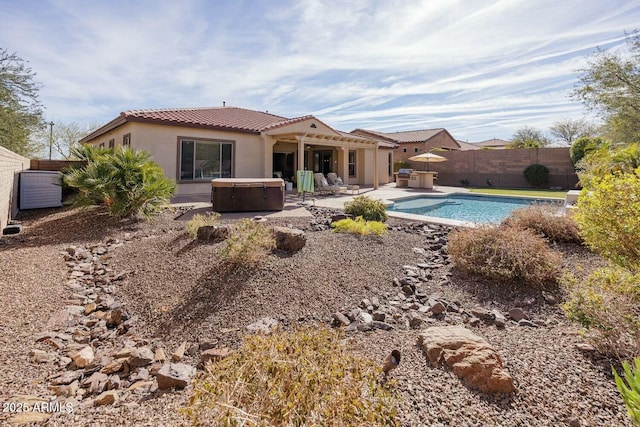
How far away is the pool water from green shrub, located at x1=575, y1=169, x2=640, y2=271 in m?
8.67

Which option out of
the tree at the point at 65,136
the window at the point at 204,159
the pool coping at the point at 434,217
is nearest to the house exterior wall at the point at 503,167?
the pool coping at the point at 434,217

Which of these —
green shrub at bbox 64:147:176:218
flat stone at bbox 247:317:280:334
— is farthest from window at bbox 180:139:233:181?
flat stone at bbox 247:317:280:334

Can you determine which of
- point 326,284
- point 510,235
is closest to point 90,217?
point 326,284

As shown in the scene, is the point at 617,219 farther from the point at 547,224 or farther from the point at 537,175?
the point at 537,175

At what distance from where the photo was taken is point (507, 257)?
5.14 m

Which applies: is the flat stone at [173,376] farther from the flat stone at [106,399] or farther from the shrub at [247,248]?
the shrub at [247,248]

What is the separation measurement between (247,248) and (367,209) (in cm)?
487

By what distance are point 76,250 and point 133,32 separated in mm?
6898

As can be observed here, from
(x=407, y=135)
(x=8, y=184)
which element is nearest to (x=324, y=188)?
(x=8, y=184)

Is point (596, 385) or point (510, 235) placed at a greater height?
point (510, 235)

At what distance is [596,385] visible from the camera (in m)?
2.37

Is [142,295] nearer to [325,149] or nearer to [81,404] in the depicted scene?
[81,404]

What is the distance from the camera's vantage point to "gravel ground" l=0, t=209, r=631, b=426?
2.23 metres

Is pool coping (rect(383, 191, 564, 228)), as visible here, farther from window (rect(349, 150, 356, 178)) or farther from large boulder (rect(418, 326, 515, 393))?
→ window (rect(349, 150, 356, 178))
